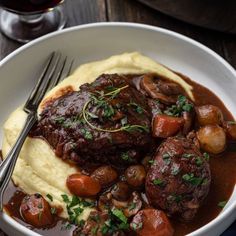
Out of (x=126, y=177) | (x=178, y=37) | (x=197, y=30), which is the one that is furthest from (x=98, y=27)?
(x=126, y=177)

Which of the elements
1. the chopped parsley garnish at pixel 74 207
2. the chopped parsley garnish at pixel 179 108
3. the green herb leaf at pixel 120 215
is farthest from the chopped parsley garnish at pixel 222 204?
the chopped parsley garnish at pixel 74 207

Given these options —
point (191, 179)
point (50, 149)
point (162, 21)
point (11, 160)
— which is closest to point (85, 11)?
point (162, 21)

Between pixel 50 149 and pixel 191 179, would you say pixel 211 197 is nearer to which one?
pixel 191 179

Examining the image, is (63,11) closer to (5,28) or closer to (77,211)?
(5,28)

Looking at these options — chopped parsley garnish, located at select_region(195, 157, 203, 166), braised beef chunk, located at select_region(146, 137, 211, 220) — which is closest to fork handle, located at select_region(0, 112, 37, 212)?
braised beef chunk, located at select_region(146, 137, 211, 220)

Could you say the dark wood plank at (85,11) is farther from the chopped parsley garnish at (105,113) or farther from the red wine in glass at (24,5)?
the chopped parsley garnish at (105,113)

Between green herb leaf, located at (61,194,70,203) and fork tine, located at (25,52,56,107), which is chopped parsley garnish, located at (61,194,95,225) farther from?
fork tine, located at (25,52,56,107)
